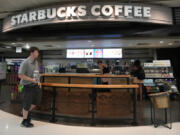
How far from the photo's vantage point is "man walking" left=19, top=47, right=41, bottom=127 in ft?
7.82

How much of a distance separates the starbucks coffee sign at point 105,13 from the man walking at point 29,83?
1832 mm

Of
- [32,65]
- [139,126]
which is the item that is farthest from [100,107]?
[32,65]

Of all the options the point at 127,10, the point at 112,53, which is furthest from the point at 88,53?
the point at 127,10

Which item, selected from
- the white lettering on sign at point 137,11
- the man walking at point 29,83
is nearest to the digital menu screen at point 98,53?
the white lettering on sign at point 137,11

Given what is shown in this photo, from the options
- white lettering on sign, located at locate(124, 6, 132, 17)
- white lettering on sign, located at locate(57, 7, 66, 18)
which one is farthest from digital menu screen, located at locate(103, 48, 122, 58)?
white lettering on sign, located at locate(57, 7, 66, 18)

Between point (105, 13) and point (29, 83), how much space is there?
2938 millimetres

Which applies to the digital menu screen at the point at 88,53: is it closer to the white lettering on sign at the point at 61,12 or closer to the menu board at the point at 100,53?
the menu board at the point at 100,53

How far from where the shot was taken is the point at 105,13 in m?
3.60

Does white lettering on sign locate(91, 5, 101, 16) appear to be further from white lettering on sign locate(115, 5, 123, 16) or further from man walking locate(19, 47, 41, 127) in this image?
man walking locate(19, 47, 41, 127)

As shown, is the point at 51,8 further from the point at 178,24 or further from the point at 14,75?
the point at 14,75

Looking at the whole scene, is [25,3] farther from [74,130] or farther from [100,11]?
[74,130]

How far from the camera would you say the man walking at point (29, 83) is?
2.38 meters

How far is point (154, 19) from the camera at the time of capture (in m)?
3.74

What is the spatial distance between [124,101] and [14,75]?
10254 mm
